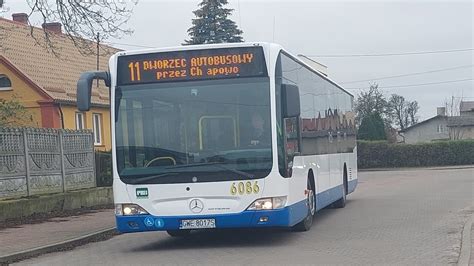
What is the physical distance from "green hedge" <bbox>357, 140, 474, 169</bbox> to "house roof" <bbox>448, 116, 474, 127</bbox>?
31815mm

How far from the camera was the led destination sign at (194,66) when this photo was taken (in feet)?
39.7

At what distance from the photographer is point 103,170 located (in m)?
25.2

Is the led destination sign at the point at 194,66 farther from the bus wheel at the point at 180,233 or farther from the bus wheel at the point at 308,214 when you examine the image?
the bus wheel at the point at 180,233

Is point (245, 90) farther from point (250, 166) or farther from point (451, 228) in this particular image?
point (451, 228)

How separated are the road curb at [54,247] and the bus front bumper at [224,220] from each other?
1.75 metres

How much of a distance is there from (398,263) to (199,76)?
4.23 meters

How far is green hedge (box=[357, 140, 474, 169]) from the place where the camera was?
5266 cm

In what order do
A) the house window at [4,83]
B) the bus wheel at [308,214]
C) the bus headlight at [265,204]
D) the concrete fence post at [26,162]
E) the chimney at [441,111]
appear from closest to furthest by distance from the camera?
the bus headlight at [265,204] → the bus wheel at [308,214] → the concrete fence post at [26,162] → the house window at [4,83] → the chimney at [441,111]

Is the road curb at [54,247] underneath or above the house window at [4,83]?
underneath

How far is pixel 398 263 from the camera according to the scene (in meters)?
10.3

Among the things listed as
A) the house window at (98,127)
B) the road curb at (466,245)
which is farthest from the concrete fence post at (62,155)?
the house window at (98,127)

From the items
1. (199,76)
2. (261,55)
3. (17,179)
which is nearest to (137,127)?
(199,76)

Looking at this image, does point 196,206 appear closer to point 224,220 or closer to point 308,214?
point 224,220

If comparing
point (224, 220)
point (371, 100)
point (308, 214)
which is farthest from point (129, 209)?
point (371, 100)
